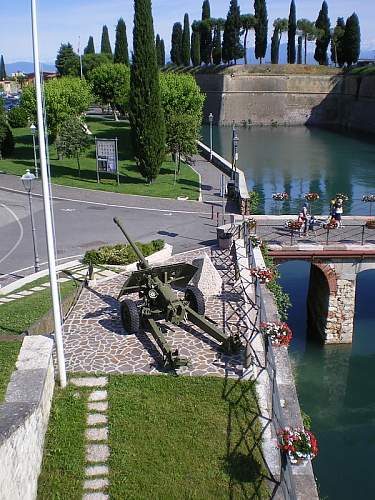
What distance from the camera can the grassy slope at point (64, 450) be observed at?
7906 mm

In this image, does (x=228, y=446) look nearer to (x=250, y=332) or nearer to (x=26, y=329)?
(x=250, y=332)

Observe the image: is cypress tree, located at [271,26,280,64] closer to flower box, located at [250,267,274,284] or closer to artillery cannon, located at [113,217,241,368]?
flower box, located at [250,267,274,284]

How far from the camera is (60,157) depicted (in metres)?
37.2

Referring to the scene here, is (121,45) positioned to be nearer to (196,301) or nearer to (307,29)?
(307,29)

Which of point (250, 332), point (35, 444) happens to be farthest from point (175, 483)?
point (250, 332)

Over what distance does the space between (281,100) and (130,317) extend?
64944 millimetres

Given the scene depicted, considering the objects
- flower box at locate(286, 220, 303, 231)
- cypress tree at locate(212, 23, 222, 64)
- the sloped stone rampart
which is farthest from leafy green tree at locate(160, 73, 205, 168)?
cypress tree at locate(212, 23, 222, 64)

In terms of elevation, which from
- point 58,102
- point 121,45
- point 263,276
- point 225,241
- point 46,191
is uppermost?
point 121,45

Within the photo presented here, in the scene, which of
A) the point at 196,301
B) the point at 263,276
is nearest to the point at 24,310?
the point at 196,301

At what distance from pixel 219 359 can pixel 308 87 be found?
66578 millimetres

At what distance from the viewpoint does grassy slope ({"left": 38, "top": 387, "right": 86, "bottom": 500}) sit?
7.91 m

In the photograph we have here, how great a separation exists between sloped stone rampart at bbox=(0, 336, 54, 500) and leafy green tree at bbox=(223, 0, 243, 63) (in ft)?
220

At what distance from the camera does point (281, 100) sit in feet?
235

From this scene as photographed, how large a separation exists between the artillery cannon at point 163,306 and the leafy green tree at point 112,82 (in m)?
39.0
